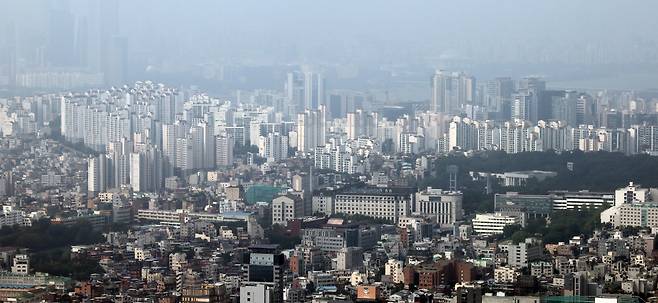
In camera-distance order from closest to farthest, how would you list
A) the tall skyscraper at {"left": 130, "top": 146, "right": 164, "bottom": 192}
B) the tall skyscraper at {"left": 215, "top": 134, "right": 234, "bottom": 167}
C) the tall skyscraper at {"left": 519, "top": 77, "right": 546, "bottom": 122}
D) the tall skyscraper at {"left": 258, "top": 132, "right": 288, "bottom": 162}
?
the tall skyscraper at {"left": 130, "top": 146, "right": 164, "bottom": 192} < the tall skyscraper at {"left": 519, "top": 77, "right": 546, "bottom": 122} < the tall skyscraper at {"left": 215, "top": 134, "right": 234, "bottom": 167} < the tall skyscraper at {"left": 258, "top": 132, "right": 288, "bottom": 162}

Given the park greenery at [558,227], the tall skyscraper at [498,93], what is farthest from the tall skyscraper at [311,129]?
the park greenery at [558,227]

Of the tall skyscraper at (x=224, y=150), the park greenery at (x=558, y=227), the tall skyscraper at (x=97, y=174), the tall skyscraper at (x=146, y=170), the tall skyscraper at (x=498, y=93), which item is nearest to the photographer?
the park greenery at (x=558, y=227)

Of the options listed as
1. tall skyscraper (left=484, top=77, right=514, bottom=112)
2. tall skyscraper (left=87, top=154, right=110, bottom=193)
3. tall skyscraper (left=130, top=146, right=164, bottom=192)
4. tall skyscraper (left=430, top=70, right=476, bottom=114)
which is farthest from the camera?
tall skyscraper (left=430, top=70, right=476, bottom=114)

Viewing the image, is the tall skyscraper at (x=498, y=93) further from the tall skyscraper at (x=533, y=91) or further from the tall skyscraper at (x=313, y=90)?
the tall skyscraper at (x=313, y=90)

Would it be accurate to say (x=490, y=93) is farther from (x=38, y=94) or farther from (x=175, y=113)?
(x=38, y=94)

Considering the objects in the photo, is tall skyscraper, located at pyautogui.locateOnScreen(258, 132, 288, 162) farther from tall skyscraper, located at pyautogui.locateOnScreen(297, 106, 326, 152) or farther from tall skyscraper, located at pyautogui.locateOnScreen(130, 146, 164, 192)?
tall skyscraper, located at pyautogui.locateOnScreen(130, 146, 164, 192)

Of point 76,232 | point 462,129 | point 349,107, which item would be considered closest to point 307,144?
point 349,107

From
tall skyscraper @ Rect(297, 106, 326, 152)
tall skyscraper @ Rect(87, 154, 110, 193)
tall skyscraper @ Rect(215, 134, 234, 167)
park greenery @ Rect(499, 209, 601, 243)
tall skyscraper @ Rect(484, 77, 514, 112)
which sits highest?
tall skyscraper @ Rect(484, 77, 514, 112)

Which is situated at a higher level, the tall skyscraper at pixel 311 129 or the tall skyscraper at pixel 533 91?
the tall skyscraper at pixel 533 91

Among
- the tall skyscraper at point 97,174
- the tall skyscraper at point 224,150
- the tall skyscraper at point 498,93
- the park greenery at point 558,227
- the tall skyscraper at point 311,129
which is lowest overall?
the park greenery at point 558,227

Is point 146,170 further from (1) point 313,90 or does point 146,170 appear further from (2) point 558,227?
(2) point 558,227

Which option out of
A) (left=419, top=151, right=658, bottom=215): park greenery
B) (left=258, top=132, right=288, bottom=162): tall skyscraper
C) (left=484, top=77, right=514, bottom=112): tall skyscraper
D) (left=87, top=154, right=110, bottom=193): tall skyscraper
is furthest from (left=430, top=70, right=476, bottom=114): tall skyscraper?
(left=87, top=154, right=110, bottom=193): tall skyscraper
